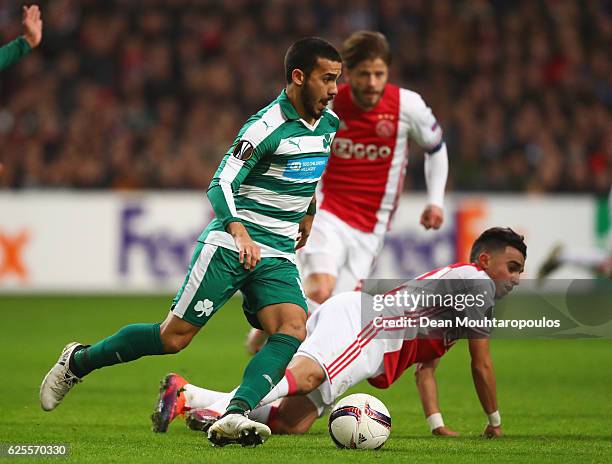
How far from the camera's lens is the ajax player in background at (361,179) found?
7855 millimetres

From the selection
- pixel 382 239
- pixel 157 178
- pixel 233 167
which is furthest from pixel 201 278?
pixel 157 178

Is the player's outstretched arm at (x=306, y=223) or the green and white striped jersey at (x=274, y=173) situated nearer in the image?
the green and white striped jersey at (x=274, y=173)

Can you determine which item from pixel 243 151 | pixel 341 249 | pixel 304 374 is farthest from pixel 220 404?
pixel 341 249

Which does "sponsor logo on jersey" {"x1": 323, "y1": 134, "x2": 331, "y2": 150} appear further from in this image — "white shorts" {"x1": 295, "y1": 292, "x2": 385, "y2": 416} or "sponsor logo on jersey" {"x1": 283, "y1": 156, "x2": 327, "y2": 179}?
"white shorts" {"x1": 295, "y1": 292, "x2": 385, "y2": 416}

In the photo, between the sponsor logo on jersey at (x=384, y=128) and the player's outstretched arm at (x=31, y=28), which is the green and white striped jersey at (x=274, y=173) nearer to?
the sponsor logo on jersey at (x=384, y=128)

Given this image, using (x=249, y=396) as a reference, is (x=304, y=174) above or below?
above

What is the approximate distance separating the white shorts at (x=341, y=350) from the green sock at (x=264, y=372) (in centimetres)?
41

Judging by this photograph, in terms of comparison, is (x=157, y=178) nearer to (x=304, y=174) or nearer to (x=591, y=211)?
(x=591, y=211)

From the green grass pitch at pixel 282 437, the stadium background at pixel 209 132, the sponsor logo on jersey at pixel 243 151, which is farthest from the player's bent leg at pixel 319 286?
the stadium background at pixel 209 132

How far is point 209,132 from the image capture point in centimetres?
1784

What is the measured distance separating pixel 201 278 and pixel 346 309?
3.06ft

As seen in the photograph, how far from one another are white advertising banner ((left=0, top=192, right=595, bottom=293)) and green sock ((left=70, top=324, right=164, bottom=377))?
9.80 m

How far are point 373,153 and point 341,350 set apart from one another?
2.23 meters

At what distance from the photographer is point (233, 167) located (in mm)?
5664
